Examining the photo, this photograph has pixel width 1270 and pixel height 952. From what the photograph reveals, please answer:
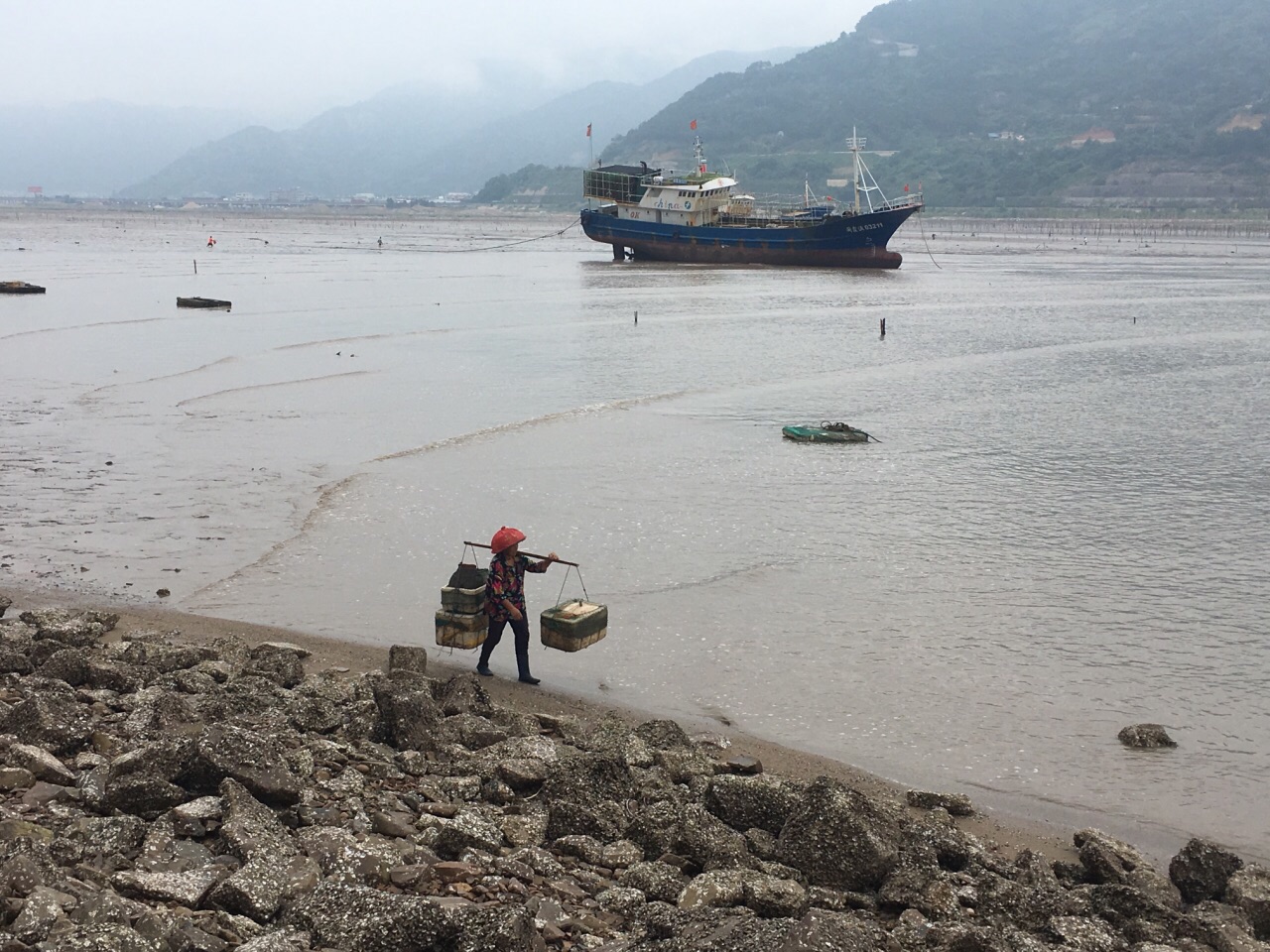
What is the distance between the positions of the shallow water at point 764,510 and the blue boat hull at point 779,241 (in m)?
31.7

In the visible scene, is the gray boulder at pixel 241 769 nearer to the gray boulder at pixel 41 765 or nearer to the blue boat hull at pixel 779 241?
the gray boulder at pixel 41 765

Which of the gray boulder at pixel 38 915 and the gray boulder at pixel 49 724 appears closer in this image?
the gray boulder at pixel 38 915

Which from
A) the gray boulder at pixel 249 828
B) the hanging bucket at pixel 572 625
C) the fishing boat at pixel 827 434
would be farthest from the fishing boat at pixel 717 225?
the gray boulder at pixel 249 828

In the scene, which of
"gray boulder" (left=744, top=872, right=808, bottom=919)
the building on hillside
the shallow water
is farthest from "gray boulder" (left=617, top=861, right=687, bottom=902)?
the building on hillside

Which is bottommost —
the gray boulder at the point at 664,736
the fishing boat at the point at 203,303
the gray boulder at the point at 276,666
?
the gray boulder at the point at 664,736

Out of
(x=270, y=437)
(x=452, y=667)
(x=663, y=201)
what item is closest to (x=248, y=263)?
(x=663, y=201)

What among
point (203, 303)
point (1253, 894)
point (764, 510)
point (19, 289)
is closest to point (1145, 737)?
point (1253, 894)

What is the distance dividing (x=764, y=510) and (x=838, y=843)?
10033 mm

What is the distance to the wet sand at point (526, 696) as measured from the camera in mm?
8039

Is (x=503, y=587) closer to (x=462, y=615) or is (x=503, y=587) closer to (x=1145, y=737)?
(x=462, y=615)

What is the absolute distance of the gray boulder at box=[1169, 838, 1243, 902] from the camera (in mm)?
7020

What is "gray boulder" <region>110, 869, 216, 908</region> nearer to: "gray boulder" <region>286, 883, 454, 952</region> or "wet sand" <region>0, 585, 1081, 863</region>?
"gray boulder" <region>286, 883, 454, 952</region>

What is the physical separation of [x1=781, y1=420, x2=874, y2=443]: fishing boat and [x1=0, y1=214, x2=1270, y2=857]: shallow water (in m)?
0.52

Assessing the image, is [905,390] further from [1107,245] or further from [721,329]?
[1107,245]
